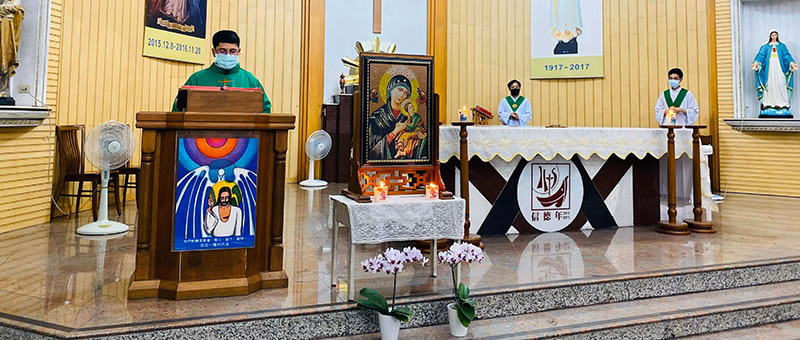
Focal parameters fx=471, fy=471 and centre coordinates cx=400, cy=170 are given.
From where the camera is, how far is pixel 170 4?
22.7 ft

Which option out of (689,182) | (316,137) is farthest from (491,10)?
(689,182)

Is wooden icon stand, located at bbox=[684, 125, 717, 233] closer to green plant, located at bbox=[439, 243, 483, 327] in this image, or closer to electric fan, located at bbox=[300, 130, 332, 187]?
green plant, located at bbox=[439, 243, 483, 327]

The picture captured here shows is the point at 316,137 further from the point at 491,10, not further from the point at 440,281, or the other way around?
the point at 440,281

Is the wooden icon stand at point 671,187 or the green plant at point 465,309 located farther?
the wooden icon stand at point 671,187

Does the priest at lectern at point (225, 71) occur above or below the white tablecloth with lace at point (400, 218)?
above

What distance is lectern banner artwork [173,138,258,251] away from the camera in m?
2.64

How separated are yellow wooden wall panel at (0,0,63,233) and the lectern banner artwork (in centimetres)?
326

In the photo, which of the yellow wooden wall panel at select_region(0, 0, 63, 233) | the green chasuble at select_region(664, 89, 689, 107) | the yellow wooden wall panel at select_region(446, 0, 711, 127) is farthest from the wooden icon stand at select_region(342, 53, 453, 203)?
the yellow wooden wall panel at select_region(446, 0, 711, 127)

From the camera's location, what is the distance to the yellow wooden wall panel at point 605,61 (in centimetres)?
841

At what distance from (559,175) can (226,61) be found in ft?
11.0

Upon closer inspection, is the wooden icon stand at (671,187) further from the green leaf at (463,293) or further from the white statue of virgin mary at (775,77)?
A: the white statue of virgin mary at (775,77)

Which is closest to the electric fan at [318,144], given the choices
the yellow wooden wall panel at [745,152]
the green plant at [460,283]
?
the green plant at [460,283]

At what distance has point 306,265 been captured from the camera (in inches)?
136

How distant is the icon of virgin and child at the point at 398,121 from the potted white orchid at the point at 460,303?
0.79 metres
